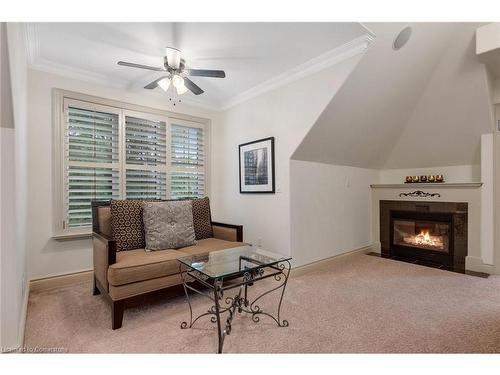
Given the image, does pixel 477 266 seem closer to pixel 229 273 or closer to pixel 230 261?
pixel 230 261

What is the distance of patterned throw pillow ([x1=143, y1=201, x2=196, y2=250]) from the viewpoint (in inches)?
102

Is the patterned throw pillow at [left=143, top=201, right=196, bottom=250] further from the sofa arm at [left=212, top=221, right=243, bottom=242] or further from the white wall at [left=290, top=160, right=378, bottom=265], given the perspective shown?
the white wall at [left=290, top=160, right=378, bottom=265]

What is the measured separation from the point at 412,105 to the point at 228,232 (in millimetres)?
2991

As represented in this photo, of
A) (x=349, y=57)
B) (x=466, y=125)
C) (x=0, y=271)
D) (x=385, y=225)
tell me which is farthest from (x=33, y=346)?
(x=466, y=125)

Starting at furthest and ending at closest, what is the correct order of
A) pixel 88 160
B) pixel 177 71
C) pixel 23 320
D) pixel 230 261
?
pixel 88 160
pixel 177 71
pixel 230 261
pixel 23 320

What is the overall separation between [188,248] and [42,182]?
1.73m

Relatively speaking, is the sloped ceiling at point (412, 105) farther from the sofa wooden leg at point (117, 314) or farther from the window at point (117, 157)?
the sofa wooden leg at point (117, 314)

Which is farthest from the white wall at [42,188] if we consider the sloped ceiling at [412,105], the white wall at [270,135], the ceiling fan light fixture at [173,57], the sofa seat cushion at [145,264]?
the sloped ceiling at [412,105]

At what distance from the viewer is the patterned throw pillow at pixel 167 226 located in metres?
2.58

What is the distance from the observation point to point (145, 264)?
211 cm

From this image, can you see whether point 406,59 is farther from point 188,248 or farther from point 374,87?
point 188,248

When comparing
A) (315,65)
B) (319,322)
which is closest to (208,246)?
(319,322)

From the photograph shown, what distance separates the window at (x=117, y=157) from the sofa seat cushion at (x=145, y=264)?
1.04 metres

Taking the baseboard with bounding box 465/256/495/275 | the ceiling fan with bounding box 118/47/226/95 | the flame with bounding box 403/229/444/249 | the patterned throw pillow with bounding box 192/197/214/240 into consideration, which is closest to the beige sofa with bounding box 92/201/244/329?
the patterned throw pillow with bounding box 192/197/214/240
